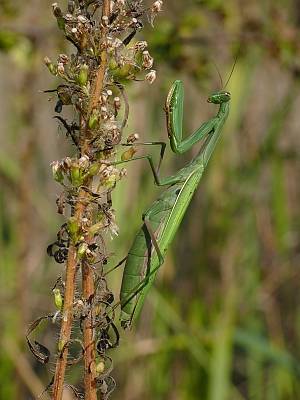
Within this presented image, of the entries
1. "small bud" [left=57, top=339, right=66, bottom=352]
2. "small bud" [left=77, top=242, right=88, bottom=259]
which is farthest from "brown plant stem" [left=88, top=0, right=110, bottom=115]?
"small bud" [left=57, top=339, right=66, bottom=352]

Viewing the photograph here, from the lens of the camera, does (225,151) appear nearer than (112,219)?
No

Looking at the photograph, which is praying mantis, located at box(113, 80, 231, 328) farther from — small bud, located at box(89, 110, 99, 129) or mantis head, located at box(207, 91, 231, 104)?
small bud, located at box(89, 110, 99, 129)

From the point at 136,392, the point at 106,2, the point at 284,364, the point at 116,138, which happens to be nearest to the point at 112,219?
the point at 116,138

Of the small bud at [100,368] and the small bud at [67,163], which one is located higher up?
the small bud at [67,163]

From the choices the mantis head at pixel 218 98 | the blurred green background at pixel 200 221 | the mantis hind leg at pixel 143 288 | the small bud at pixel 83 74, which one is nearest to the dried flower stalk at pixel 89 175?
the small bud at pixel 83 74

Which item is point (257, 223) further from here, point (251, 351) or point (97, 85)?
point (97, 85)

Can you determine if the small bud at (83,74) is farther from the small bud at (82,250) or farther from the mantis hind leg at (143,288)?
the mantis hind leg at (143,288)
